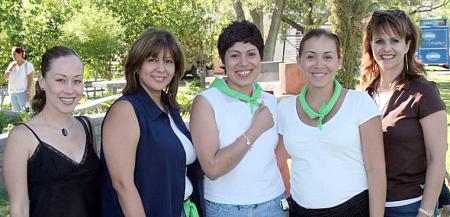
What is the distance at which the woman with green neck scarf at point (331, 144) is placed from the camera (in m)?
2.67

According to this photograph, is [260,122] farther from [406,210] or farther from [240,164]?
[406,210]

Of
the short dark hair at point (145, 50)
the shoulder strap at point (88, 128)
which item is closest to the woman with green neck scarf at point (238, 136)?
the short dark hair at point (145, 50)

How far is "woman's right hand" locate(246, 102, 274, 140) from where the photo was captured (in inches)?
112

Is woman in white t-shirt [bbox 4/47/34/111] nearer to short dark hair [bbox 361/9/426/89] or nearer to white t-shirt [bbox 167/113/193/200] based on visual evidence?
white t-shirt [bbox 167/113/193/200]

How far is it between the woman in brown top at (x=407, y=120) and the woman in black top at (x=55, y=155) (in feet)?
5.41

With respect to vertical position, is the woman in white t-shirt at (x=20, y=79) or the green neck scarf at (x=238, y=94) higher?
the green neck scarf at (x=238, y=94)

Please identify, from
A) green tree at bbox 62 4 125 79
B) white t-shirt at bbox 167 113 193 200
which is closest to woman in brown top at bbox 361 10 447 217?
white t-shirt at bbox 167 113 193 200

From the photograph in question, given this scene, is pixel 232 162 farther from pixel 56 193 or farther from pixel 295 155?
pixel 56 193

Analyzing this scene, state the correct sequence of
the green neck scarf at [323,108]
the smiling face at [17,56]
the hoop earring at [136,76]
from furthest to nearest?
the smiling face at [17,56]
the hoop earring at [136,76]
the green neck scarf at [323,108]

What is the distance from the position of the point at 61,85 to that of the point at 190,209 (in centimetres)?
100

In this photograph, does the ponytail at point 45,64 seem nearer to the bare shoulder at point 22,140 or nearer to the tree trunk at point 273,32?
the bare shoulder at point 22,140

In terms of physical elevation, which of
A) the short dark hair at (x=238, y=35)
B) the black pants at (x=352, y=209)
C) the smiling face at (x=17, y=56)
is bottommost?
the black pants at (x=352, y=209)

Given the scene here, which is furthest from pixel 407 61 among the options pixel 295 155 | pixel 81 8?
pixel 81 8

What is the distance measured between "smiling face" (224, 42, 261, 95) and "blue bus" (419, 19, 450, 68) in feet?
106
